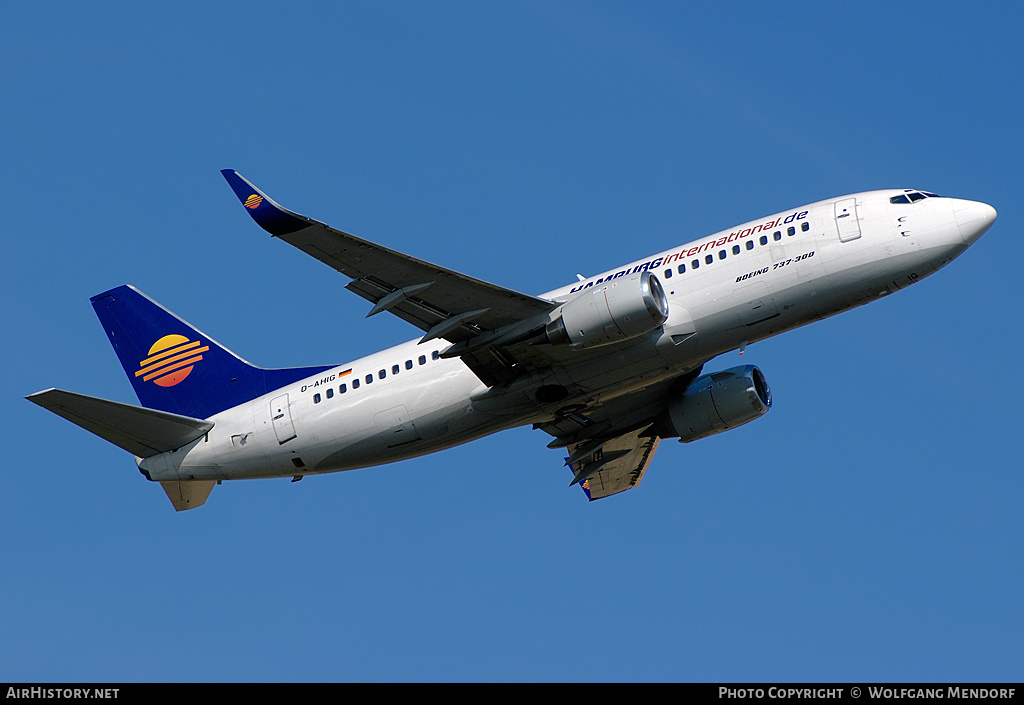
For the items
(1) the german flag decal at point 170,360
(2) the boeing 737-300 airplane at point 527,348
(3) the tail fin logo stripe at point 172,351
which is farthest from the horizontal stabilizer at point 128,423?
(3) the tail fin logo stripe at point 172,351

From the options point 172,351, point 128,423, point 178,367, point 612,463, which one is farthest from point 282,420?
point 612,463

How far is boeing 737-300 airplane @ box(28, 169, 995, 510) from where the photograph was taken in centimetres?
3284

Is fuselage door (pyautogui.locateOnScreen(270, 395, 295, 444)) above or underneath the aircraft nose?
underneath

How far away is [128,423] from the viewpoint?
37.2 metres

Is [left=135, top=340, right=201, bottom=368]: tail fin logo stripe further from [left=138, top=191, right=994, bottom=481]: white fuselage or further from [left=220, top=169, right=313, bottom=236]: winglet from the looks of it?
[left=220, top=169, right=313, bottom=236]: winglet

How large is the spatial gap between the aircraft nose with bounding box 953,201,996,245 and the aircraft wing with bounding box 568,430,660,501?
13.7 metres

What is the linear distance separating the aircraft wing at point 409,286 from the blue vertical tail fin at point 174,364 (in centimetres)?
710

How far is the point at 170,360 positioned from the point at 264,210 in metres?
13.9

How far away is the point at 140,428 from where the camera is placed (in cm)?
3762

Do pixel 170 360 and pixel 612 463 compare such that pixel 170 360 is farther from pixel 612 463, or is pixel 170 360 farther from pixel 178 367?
pixel 612 463

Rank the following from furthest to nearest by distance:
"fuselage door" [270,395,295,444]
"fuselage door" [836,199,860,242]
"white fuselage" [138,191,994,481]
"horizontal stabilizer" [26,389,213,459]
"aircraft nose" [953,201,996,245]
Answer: "fuselage door" [270,395,295,444] → "horizontal stabilizer" [26,389,213,459] → "fuselage door" [836,199,860,242] → "white fuselage" [138,191,994,481] → "aircraft nose" [953,201,996,245]

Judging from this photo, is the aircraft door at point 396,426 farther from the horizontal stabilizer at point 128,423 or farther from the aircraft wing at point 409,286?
the horizontal stabilizer at point 128,423

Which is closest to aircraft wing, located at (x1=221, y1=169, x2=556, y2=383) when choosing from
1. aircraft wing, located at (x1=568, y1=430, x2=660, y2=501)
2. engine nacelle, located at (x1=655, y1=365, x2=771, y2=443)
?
aircraft wing, located at (x1=568, y1=430, x2=660, y2=501)

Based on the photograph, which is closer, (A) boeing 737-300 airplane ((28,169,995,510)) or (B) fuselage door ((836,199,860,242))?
(A) boeing 737-300 airplane ((28,169,995,510))
